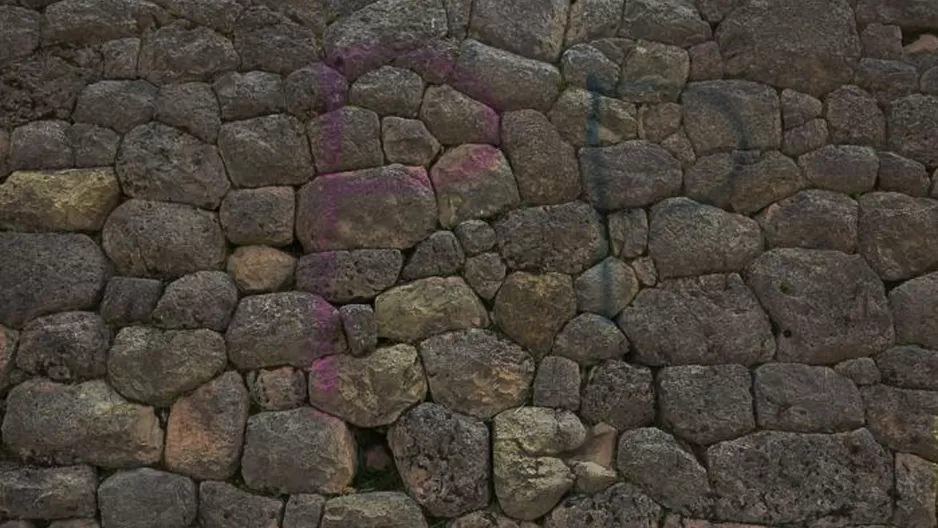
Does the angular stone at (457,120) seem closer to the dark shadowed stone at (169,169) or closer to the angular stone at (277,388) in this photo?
the dark shadowed stone at (169,169)

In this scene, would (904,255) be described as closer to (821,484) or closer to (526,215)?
(821,484)

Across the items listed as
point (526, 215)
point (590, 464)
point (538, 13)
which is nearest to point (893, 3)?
point (538, 13)

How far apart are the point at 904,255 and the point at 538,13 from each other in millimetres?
1581

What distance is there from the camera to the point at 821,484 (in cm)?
295

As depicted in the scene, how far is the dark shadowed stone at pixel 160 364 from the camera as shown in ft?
9.55

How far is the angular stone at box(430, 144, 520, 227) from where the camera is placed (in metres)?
3.10

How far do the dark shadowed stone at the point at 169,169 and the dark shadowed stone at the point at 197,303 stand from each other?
0.90ft

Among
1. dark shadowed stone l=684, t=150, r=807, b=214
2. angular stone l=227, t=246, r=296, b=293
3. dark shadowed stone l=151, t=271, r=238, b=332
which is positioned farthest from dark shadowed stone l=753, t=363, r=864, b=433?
dark shadowed stone l=151, t=271, r=238, b=332

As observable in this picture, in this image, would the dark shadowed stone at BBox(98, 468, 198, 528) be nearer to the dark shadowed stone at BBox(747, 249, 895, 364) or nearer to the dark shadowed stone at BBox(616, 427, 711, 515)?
the dark shadowed stone at BBox(616, 427, 711, 515)

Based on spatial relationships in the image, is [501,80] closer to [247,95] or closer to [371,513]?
[247,95]

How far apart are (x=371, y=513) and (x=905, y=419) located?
72.0 inches

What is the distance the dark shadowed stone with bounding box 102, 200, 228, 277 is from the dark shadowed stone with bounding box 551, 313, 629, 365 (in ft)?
3.97

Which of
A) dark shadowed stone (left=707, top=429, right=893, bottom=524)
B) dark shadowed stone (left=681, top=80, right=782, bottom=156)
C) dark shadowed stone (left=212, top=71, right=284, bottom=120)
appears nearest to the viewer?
dark shadowed stone (left=707, top=429, right=893, bottom=524)

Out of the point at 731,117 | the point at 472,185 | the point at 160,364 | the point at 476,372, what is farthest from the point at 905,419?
the point at 160,364
